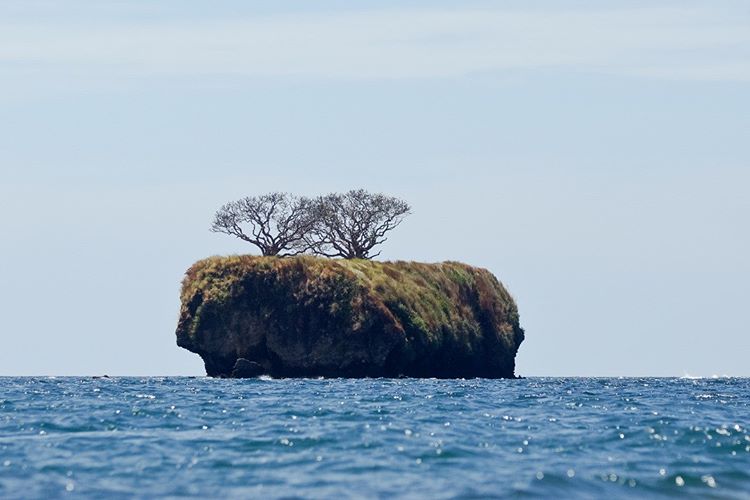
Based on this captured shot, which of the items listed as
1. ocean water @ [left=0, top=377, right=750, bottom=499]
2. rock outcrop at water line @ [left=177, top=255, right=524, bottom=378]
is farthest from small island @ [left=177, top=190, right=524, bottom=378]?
ocean water @ [left=0, top=377, right=750, bottom=499]

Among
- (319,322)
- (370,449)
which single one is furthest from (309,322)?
(370,449)

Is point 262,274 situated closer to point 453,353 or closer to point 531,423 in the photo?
point 453,353

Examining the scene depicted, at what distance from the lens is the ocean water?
2258cm

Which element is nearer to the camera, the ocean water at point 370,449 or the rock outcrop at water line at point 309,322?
the ocean water at point 370,449

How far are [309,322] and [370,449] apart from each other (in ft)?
196

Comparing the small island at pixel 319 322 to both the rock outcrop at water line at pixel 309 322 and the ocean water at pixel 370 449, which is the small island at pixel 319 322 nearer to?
the rock outcrop at water line at pixel 309 322

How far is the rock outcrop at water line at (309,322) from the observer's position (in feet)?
283

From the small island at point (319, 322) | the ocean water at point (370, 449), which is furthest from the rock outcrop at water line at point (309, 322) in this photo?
the ocean water at point (370, 449)

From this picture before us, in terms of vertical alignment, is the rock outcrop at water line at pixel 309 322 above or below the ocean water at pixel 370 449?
above

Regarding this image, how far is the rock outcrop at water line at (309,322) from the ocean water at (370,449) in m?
42.1

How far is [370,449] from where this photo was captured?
27688 millimetres

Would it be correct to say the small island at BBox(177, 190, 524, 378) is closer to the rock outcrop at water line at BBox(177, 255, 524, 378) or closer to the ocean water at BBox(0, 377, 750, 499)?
the rock outcrop at water line at BBox(177, 255, 524, 378)

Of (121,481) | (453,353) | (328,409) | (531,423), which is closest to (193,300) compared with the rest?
(453,353)

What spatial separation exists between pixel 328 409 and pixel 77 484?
17.2m
